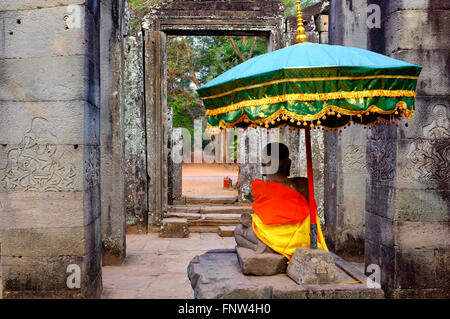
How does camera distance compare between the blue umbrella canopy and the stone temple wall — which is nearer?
the blue umbrella canopy

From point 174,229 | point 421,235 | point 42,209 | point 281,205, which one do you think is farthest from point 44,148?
point 174,229

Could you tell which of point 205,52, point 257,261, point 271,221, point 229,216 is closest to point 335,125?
point 271,221

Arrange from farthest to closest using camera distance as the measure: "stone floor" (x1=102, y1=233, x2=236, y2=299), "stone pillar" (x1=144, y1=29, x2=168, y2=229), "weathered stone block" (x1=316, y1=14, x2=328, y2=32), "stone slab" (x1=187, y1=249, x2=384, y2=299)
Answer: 1. "stone pillar" (x1=144, y1=29, x2=168, y2=229)
2. "weathered stone block" (x1=316, y1=14, x2=328, y2=32)
3. "stone floor" (x1=102, y1=233, x2=236, y2=299)
4. "stone slab" (x1=187, y1=249, x2=384, y2=299)

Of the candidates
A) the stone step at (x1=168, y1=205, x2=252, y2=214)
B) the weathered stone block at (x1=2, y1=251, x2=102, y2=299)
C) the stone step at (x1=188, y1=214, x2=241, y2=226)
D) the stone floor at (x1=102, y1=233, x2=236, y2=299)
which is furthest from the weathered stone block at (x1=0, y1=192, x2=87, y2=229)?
the stone step at (x1=168, y1=205, x2=252, y2=214)

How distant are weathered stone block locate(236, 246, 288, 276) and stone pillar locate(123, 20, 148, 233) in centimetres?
566

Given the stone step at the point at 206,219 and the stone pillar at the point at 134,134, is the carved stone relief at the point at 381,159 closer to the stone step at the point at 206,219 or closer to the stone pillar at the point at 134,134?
the stone step at the point at 206,219

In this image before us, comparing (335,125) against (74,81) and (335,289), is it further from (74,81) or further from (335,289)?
(74,81)

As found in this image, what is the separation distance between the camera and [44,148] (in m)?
4.32

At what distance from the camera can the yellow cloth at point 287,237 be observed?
3769 millimetres

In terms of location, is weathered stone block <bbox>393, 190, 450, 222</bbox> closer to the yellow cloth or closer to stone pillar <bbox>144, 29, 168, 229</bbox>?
the yellow cloth

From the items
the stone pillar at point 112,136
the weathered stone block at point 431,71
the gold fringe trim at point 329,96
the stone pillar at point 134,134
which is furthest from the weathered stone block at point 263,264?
the stone pillar at point 134,134

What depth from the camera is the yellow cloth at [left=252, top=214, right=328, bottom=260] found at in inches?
148

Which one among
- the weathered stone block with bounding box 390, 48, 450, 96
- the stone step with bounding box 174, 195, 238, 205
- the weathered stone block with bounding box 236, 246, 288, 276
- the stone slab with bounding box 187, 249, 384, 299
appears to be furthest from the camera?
the stone step with bounding box 174, 195, 238, 205

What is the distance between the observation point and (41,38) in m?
4.35
